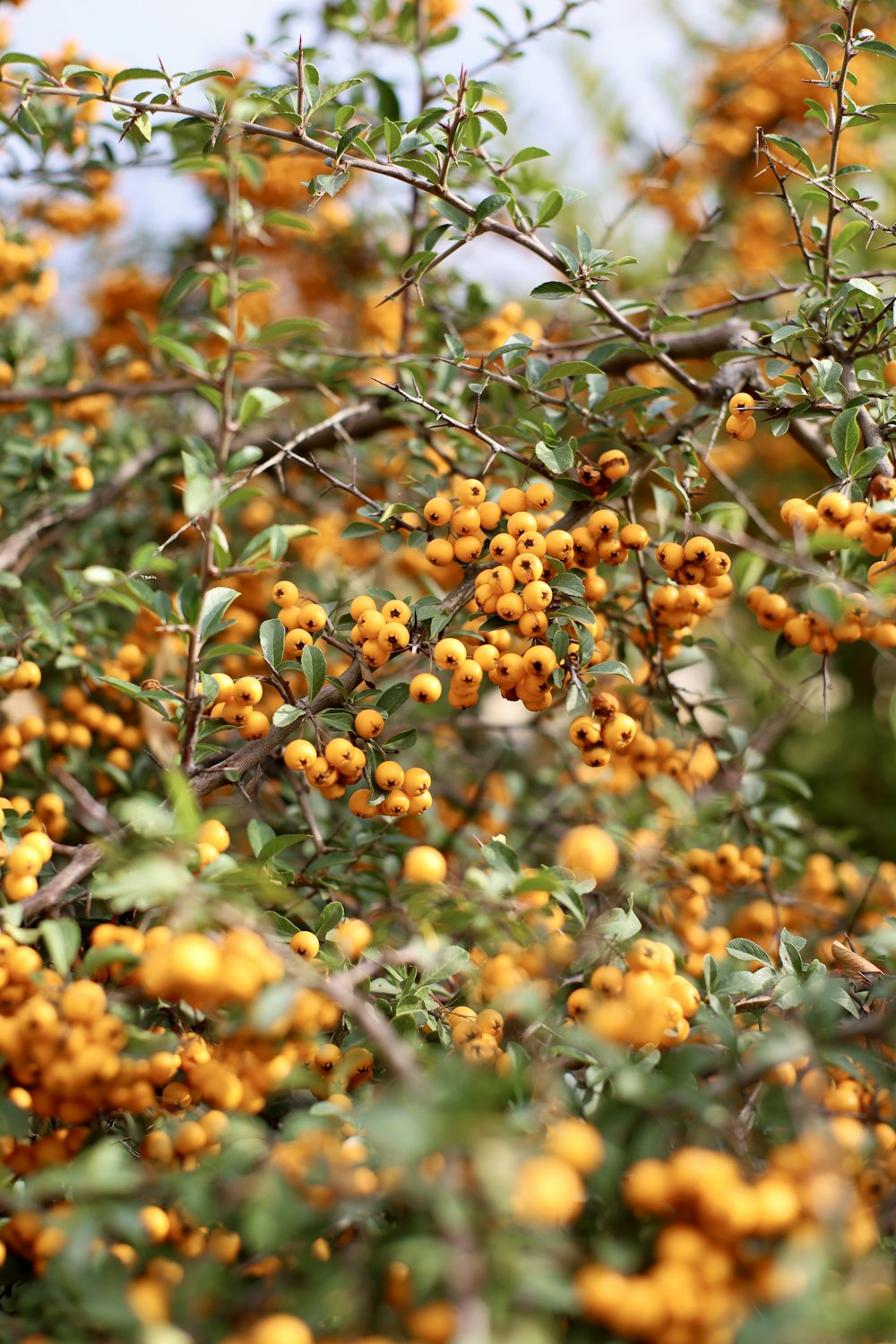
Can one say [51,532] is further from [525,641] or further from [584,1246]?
[584,1246]

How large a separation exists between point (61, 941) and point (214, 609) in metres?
0.63

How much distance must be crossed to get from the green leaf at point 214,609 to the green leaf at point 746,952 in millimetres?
1177

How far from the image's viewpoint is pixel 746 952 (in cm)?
177

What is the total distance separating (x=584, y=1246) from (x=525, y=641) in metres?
1.17

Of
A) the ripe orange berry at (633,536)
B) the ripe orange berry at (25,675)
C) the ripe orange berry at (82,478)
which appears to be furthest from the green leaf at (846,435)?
the ripe orange berry at (82,478)

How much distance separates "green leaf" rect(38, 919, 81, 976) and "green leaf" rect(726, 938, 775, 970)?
121 cm

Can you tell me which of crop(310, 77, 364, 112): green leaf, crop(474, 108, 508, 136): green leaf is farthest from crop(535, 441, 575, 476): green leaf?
crop(310, 77, 364, 112): green leaf

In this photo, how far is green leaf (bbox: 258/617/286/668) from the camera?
172 centimetres

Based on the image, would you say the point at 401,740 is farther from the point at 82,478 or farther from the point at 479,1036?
the point at 82,478

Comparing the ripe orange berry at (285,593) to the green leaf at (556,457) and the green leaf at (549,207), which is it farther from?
the green leaf at (549,207)

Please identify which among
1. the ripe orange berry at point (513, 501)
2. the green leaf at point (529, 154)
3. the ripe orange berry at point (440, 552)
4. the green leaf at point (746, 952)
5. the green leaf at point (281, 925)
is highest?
the green leaf at point (529, 154)

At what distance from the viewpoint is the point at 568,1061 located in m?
1.59

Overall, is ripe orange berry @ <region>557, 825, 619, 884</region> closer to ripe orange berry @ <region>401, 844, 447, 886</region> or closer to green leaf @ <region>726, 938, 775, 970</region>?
ripe orange berry @ <region>401, 844, 447, 886</region>

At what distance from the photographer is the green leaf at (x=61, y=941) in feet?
4.23
